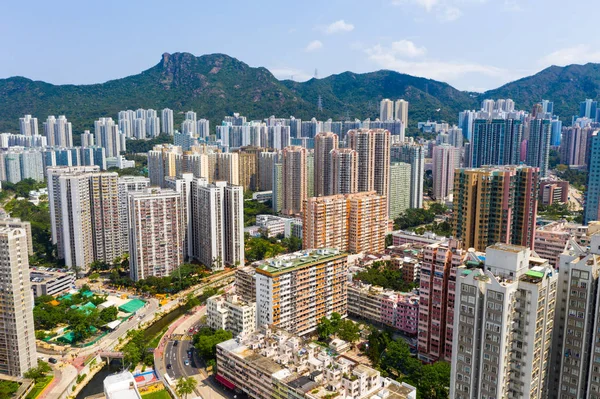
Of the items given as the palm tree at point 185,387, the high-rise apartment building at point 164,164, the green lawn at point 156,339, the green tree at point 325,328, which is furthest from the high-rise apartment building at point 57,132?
the palm tree at point 185,387

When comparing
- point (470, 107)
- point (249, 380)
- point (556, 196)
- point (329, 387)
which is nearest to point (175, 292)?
point (249, 380)

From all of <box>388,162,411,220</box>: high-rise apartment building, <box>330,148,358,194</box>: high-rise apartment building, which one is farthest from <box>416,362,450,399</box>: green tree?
<box>388,162,411,220</box>: high-rise apartment building

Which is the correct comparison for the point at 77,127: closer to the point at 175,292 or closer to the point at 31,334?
the point at 175,292

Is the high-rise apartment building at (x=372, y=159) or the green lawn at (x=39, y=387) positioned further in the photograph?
the high-rise apartment building at (x=372, y=159)

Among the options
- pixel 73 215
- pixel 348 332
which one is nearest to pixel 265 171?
pixel 73 215

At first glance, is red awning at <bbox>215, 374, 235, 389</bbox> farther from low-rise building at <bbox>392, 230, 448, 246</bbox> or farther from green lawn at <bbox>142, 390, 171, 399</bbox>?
low-rise building at <bbox>392, 230, 448, 246</bbox>

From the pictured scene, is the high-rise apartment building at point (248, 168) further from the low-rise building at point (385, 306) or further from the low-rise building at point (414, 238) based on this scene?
the low-rise building at point (385, 306)
